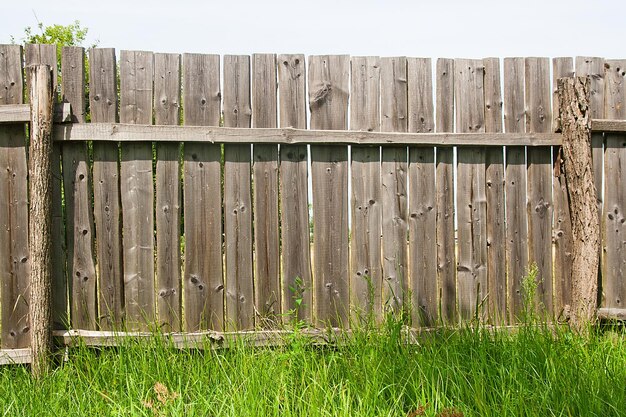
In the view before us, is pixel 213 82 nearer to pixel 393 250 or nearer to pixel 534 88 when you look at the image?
pixel 393 250

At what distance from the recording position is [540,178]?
466 cm

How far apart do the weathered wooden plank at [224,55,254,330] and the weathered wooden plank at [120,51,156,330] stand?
49cm

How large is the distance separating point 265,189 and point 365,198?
0.67 metres

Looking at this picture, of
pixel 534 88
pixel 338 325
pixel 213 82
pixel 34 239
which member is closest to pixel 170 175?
pixel 213 82

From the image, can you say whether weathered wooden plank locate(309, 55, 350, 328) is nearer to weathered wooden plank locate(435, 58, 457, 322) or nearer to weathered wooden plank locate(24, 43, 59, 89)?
weathered wooden plank locate(435, 58, 457, 322)

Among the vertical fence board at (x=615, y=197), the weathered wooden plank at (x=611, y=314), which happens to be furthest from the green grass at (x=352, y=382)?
the vertical fence board at (x=615, y=197)

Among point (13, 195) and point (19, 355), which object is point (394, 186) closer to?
point (13, 195)

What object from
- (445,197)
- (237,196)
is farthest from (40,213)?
(445,197)

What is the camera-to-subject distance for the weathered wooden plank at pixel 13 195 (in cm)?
417

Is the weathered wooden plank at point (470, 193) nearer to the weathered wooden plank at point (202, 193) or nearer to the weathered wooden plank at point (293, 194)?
the weathered wooden plank at point (293, 194)

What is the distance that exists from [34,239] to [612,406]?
10.9 ft

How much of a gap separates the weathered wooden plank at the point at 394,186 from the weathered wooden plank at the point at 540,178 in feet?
3.21

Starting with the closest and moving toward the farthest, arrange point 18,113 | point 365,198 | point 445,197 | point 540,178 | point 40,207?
1. point 40,207
2. point 18,113
3. point 365,198
4. point 445,197
5. point 540,178

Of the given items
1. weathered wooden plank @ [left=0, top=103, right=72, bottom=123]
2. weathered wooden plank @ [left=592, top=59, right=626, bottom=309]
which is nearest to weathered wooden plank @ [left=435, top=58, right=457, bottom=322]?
weathered wooden plank @ [left=592, top=59, right=626, bottom=309]
